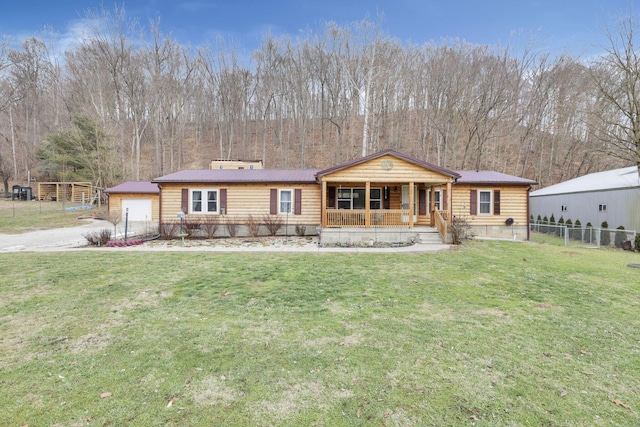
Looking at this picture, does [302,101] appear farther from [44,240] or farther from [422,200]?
[44,240]

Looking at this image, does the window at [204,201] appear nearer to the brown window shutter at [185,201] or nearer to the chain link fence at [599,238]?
the brown window shutter at [185,201]

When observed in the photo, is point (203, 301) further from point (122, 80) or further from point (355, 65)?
point (122, 80)

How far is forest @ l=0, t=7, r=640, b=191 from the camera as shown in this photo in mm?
28125

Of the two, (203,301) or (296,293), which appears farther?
(296,293)

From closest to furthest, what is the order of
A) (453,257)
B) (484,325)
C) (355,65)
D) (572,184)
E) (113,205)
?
(484,325) → (453,257) → (113,205) → (572,184) → (355,65)

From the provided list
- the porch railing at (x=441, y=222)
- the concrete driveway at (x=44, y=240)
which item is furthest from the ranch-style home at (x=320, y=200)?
the concrete driveway at (x=44, y=240)

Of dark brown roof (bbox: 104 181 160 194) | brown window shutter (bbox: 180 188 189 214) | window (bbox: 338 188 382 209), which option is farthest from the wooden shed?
window (bbox: 338 188 382 209)

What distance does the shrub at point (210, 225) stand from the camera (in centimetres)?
1593

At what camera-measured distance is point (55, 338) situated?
4.29 meters

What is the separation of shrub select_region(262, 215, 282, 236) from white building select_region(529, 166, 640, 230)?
61.4 feet

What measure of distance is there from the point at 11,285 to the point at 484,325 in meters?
9.74

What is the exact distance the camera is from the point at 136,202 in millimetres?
21234

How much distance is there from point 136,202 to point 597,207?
99.8ft

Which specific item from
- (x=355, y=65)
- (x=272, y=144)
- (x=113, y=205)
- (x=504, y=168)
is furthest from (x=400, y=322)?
(x=272, y=144)
